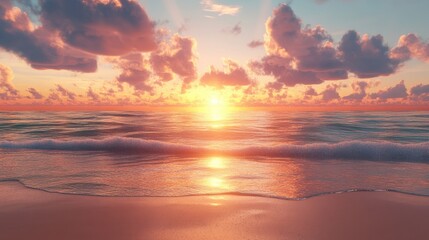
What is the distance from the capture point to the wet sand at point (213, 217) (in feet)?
12.9

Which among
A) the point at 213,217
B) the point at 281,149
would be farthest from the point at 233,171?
the point at 281,149

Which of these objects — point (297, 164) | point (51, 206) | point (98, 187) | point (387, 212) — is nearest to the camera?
point (387, 212)

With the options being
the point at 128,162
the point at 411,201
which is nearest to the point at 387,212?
the point at 411,201

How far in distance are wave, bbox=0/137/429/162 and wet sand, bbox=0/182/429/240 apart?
5937 mm

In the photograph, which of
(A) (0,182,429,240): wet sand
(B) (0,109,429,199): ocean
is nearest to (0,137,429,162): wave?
(B) (0,109,429,199): ocean

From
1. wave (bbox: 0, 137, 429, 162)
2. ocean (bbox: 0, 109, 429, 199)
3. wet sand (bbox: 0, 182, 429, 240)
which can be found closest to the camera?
wet sand (bbox: 0, 182, 429, 240)

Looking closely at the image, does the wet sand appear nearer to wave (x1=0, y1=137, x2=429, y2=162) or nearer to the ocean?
the ocean

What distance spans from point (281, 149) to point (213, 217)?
27.3 ft

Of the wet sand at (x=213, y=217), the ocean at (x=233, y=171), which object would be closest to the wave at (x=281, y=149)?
the ocean at (x=233, y=171)

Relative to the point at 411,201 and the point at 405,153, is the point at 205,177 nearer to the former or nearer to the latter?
the point at 411,201

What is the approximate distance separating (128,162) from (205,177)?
3.60 metres

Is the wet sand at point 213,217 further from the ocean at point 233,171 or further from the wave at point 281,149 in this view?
the wave at point 281,149

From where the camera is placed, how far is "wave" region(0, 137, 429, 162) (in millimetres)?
11312

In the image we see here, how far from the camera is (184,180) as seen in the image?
23.0 ft
